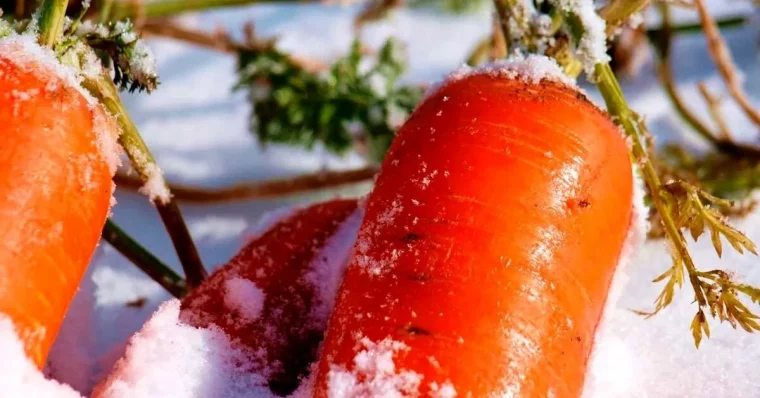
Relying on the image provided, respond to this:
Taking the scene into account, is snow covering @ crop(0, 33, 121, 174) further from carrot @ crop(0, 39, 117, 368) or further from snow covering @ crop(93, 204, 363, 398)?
snow covering @ crop(93, 204, 363, 398)

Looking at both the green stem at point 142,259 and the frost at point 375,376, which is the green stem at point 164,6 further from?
the frost at point 375,376

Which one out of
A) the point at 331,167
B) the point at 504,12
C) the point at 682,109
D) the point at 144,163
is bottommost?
the point at 331,167

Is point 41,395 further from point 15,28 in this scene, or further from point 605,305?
point 605,305

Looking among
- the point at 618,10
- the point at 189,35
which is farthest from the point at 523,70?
the point at 189,35

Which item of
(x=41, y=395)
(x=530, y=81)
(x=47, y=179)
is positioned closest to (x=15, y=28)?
(x=47, y=179)

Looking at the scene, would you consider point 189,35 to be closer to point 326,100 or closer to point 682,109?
point 326,100

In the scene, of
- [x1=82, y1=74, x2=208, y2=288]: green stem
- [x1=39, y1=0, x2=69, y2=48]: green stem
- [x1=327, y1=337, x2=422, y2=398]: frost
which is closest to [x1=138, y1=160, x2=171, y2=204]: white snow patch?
[x1=82, y1=74, x2=208, y2=288]: green stem

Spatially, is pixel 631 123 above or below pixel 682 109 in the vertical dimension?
above
